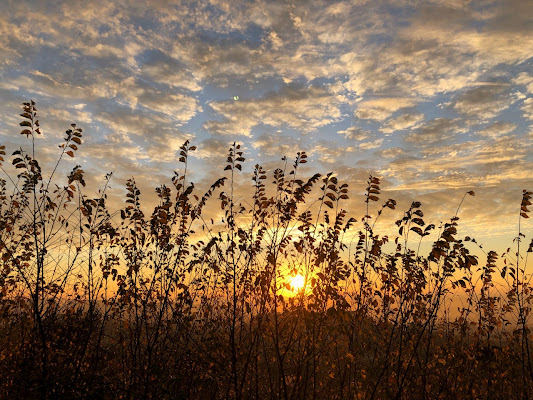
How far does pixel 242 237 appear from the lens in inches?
279

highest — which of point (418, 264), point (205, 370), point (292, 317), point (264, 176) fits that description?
point (264, 176)

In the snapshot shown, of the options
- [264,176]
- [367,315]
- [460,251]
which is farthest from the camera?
[367,315]

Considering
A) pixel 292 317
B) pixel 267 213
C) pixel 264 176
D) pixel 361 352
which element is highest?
pixel 264 176

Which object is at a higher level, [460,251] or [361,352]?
[460,251]

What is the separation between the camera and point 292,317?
26.0 feet

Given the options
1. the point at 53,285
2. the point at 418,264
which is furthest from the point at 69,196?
the point at 418,264

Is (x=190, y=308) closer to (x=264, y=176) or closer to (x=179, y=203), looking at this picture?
(x=179, y=203)

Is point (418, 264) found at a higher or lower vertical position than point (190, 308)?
higher

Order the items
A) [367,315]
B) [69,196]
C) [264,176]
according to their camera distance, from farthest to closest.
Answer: [367,315]
[264,176]
[69,196]

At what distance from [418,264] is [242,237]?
3.71 metres

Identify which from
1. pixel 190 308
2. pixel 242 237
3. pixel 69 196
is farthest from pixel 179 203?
pixel 190 308

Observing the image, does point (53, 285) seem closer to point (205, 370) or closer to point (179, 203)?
point (179, 203)

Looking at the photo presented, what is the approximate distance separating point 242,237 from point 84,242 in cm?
317

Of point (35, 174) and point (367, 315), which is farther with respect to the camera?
point (367, 315)
